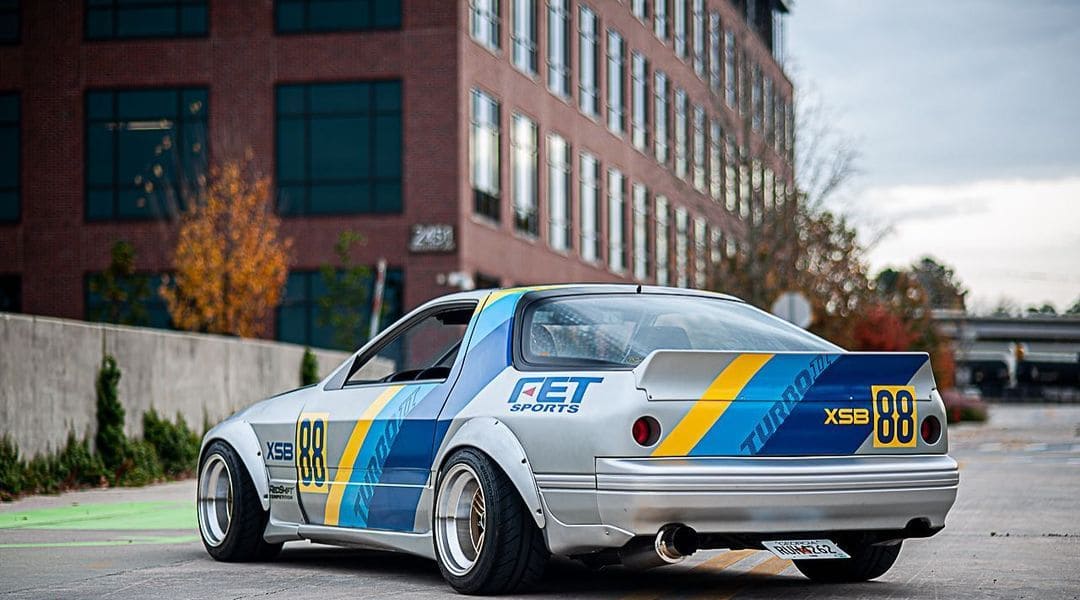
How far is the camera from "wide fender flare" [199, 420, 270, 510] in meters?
9.83

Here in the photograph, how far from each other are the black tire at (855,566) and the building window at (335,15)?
2928cm

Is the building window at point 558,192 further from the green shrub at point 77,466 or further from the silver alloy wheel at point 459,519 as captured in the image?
the silver alloy wheel at point 459,519

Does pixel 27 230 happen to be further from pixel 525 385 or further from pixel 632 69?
pixel 525 385

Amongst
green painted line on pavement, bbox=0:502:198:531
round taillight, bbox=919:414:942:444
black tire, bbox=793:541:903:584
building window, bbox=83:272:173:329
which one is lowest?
green painted line on pavement, bbox=0:502:198:531

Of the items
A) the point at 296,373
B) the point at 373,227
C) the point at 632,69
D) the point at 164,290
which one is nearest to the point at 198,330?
the point at 164,290

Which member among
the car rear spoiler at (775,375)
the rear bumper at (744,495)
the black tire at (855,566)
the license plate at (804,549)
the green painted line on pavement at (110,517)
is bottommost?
the green painted line on pavement at (110,517)

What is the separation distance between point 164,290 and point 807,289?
58.5ft

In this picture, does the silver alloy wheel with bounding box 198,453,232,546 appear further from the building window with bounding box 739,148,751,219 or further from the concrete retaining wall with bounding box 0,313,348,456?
the building window with bounding box 739,148,751,219

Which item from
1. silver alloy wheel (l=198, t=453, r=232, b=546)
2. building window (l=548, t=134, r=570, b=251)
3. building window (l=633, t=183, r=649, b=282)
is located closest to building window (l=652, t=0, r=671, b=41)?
building window (l=633, t=183, r=649, b=282)

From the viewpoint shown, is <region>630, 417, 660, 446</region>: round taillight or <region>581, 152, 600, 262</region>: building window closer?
<region>630, 417, 660, 446</region>: round taillight

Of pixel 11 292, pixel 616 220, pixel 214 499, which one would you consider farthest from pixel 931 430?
pixel 616 220

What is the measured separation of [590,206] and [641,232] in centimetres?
595

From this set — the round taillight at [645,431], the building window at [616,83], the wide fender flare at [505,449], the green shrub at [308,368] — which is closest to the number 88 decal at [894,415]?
the round taillight at [645,431]

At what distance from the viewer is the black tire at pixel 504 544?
7723 millimetres
